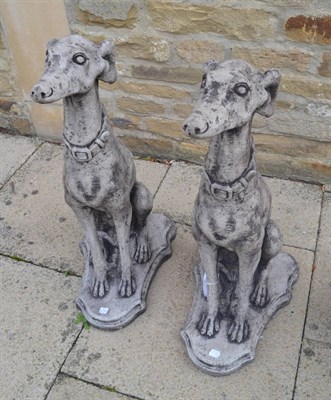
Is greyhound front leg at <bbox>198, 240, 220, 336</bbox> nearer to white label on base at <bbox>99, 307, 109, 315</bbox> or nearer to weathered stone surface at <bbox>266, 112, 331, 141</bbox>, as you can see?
white label on base at <bbox>99, 307, 109, 315</bbox>

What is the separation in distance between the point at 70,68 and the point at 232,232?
1013mm

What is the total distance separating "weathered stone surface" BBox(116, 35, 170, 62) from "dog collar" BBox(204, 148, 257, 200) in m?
1.62

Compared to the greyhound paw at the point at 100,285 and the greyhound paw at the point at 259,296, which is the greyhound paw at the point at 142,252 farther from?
the greyhound paw at the point at 259,296

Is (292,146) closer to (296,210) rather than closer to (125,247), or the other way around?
(296,210)

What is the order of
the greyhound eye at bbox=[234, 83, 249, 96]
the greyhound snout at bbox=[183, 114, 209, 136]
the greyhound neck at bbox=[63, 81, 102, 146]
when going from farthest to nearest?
1. the greyhound neck at bbox=[63, 81, 102, 146]
2. the greyhound eye at bbox=[234, 83, 249, 96]
3. the greyhound snout at bbox=[183, 114, 209, 136]

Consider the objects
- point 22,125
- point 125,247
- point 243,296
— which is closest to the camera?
point 243,296

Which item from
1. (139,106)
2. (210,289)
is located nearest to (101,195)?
(210,289)

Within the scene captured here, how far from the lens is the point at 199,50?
3.38 m

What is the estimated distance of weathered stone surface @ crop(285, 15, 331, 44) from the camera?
300 cm

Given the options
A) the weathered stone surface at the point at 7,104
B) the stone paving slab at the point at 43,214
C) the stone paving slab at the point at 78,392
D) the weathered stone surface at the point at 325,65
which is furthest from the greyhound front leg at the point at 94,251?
the weathered stone surface at the point at 7,104

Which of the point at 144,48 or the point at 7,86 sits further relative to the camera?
the point at 7,86

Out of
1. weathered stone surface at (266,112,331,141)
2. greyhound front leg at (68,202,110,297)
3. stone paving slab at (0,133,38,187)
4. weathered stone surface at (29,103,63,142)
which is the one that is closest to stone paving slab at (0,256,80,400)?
greyhound front leg at (68,202,110,297)

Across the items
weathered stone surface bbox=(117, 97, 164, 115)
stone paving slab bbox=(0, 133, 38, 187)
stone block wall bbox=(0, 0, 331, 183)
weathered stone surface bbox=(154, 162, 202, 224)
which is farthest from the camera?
stone paving slab bbox=(0, 133, 38, 187)

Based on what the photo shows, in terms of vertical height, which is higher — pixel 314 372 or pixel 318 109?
pixel 318 109
